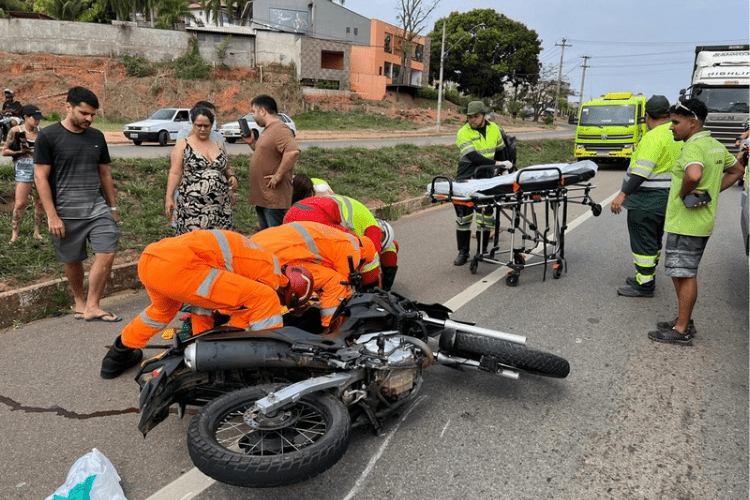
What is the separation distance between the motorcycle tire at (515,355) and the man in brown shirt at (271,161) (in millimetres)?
2636

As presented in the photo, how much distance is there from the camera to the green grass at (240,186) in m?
5.61

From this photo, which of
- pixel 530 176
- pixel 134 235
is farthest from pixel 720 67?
pixel 134 235

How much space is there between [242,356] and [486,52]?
60814 mm

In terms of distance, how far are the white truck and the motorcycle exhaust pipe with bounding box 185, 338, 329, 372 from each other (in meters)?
17.5

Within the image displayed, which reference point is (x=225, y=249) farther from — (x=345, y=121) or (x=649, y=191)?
(x=345, y=121)

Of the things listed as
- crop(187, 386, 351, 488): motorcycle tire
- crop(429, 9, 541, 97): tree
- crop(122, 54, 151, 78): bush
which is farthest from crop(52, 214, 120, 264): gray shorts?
crop(429, 9, 541, 97): tree

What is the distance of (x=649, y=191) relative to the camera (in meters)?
5.26

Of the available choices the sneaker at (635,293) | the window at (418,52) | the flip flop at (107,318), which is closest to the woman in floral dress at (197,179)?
the flip flop at (107,318)

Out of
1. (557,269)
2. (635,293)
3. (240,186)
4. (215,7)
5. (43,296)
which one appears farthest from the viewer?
(215,7)

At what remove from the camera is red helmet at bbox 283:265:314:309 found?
3295 millimetres

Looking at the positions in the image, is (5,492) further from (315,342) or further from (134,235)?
(134,235)

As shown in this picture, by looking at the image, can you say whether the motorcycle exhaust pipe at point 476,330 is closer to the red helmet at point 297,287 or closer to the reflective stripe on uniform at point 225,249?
the red helmet at point 297,287

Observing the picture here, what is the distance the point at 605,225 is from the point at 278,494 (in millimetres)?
7775

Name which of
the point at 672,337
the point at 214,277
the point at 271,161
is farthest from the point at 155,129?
the point at 672,337
